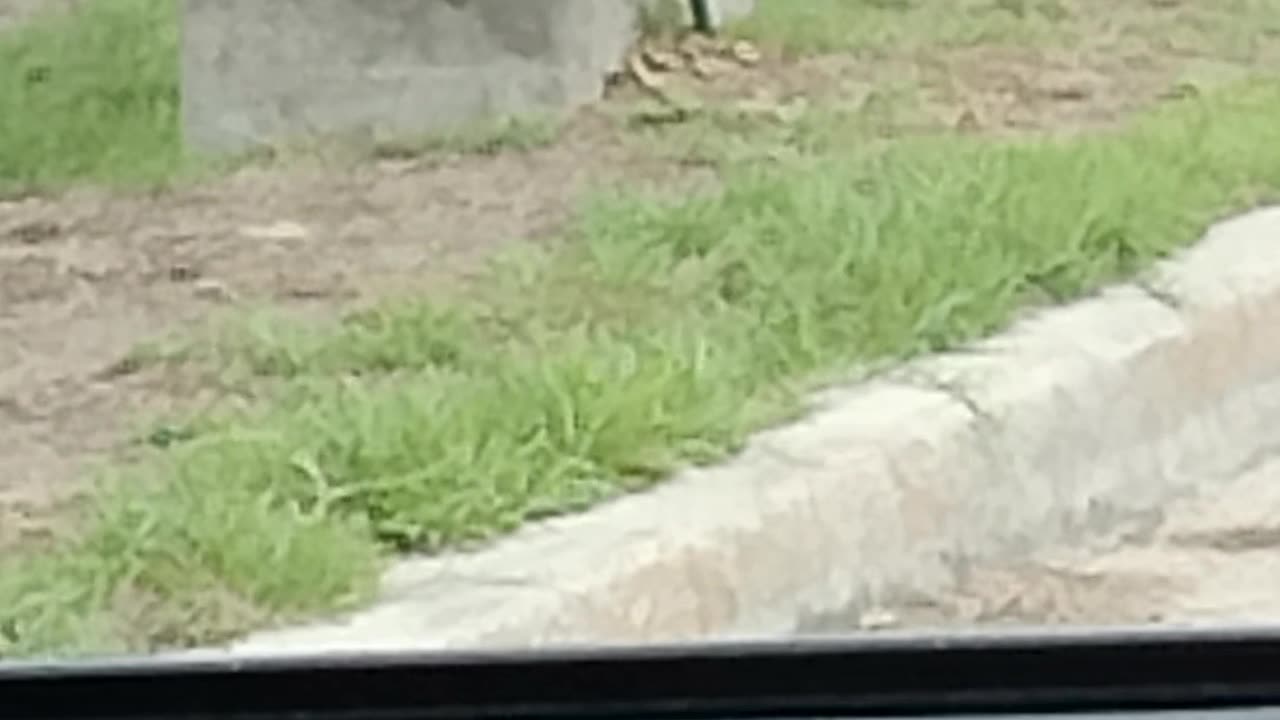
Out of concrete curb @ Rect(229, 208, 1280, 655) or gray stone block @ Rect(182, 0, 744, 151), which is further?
gray stone block @ Rect(182, 0, 744, 151)

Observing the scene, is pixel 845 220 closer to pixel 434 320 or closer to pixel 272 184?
pixel 434 320

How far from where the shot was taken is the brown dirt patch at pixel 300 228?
2.49 metres

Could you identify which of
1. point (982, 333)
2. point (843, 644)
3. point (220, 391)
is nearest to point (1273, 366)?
point (982, 333)

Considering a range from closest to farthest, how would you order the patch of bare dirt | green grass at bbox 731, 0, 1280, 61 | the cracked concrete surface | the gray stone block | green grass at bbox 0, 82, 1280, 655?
green grass at bbox 0, 82, 1280, 655 → the cracked concrete surface → the patch of bare dirt → the gray stone block → green grass at bbox 731, 0, 1280, 61

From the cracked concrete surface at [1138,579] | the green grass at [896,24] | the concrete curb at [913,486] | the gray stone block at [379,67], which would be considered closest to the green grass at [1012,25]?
the green grass at [896,24]

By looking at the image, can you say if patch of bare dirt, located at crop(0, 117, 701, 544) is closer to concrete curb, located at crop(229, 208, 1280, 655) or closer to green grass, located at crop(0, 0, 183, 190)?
green grass, located at crop(0, 0, 183, 190)

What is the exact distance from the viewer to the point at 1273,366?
287cm

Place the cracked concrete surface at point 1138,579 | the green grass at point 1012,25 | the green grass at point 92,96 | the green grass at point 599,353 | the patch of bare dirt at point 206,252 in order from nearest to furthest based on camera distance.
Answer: the green grass at point 599,353, the cracked concrete surface at point 1138,579, the patch of bare dirt at point 206,252, the green grass at point 92,96, the green grass at point 1012,25

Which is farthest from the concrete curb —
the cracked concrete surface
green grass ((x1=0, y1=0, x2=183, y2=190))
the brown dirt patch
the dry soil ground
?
green grass ((x1=0, y1=0, x2=183, y2=190))

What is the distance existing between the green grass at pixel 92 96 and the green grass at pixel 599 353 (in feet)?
2.07

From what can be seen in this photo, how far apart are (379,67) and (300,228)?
50 centimetres

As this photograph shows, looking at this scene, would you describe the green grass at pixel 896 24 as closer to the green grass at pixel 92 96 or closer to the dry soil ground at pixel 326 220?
the dry soil ground at pixel 326 220

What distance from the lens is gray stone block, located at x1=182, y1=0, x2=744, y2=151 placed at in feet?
11.6

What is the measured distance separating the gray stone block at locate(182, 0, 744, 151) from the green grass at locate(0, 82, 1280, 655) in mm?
418
